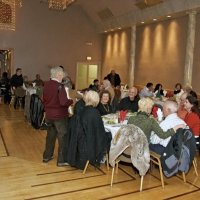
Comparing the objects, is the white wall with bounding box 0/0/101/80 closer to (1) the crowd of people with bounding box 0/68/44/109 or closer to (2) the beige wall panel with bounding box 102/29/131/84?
(2) the beige wall panel with bounding box 102/29/131/84

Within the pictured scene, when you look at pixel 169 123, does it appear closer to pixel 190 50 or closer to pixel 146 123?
pixel 146 123

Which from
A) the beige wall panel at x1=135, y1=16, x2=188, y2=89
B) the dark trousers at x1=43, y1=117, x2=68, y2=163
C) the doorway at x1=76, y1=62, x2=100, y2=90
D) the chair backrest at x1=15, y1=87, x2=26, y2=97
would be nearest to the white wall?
the doorway at x1=76, y1=62, x2=100, y2=90

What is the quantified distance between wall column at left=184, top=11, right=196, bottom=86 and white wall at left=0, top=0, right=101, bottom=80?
22.8 ft

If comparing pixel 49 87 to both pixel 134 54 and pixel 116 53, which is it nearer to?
pixel 134 54

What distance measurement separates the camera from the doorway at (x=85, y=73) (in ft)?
51.2

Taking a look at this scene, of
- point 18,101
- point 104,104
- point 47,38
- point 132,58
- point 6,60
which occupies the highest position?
point 47,38

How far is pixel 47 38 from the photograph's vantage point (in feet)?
47.5

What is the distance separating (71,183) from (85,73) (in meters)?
12.0

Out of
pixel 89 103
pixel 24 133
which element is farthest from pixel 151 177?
pixel 24 133

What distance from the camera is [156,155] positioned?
409cm

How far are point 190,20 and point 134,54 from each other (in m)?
3.61

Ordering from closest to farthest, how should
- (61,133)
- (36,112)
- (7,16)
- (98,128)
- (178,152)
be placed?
(178,152) → (98,128) → (61,133) → (36,112) → (7,16)

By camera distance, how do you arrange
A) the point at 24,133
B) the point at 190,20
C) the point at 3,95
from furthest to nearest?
the point at 3,95 → the point at 190,20 → the point at 24,133

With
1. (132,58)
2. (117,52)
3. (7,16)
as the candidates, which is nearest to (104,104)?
(132,58)
